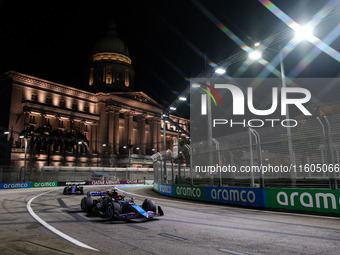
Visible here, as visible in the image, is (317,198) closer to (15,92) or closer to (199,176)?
(199,176)

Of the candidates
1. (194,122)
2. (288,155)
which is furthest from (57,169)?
(288,155)

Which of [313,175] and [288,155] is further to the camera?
[288,155]

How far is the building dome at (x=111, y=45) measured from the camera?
4070 inches

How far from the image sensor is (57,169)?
5372 cm

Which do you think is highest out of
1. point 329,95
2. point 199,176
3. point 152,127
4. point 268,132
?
point 152,127

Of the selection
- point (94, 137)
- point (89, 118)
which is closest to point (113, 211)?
point (89, 118)

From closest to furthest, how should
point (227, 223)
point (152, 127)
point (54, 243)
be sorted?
point (54, 243)
point (227, 223)
point (152, 127)

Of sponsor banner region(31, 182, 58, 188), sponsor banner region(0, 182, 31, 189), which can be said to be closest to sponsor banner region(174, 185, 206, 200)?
sponsor banner region(0, 182, 31, 189)

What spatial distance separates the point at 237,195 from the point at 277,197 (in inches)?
92.5

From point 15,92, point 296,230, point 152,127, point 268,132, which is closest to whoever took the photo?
point 296,230

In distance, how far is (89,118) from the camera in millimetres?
78438

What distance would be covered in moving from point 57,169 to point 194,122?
113ft

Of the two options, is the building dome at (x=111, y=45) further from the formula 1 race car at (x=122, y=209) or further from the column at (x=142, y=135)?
the formula 1 race car at (x=122, y=209)

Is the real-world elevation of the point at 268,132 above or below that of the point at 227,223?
above
